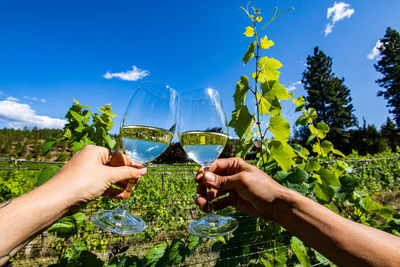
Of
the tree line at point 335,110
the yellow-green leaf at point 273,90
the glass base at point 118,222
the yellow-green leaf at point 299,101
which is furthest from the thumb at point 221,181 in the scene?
the tree line at point 335,110

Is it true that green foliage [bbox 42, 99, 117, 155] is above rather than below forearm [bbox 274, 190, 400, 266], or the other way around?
above

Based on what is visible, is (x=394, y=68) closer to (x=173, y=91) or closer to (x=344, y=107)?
(x=344, y=107)

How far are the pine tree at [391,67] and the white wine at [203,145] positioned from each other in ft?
165

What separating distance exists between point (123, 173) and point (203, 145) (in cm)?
47

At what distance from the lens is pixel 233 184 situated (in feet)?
3.67

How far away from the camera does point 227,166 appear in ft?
4.36

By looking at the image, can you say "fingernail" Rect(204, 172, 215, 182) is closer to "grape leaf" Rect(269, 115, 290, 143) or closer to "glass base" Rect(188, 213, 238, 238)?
"glass base" Rect(188, 213, 238, 238)

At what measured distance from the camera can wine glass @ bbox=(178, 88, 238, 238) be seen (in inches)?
43.3

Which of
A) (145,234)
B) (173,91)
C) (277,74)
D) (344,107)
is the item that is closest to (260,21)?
(277,74)

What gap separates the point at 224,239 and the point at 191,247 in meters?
0.25

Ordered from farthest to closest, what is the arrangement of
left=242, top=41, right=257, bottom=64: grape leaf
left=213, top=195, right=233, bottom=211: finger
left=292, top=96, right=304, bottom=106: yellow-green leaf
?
1. left=292, top=96, right=304, bottom=106: yellow-green leaf
2. left=213, top=195, right=233, bottom=211: finger
3. left=242, top=41, right=257, bottom=64: grape leaf

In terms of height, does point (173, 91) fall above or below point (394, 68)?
below

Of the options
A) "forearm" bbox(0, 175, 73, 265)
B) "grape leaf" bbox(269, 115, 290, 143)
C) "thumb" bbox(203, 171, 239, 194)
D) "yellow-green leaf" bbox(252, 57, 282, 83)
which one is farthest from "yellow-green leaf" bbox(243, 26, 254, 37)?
"forearm" bbox(0, 175, 73, 265)

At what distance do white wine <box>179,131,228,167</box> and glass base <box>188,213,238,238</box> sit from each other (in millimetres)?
302
